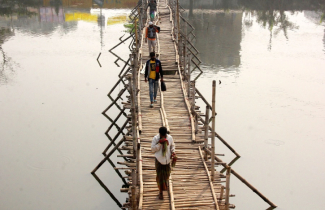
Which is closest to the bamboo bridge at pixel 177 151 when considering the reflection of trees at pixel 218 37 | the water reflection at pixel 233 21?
the reflection of trees at pixel 218 37

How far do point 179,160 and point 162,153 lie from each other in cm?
160

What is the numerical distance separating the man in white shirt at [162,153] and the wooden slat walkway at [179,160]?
356 millimetres

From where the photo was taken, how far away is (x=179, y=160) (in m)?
9.23

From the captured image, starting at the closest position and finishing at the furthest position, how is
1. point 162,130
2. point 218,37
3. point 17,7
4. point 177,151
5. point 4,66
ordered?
point 162,130 < point 177,151 < point 4,66 < point 218,37 < point 17,7

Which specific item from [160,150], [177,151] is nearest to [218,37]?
[177,151]

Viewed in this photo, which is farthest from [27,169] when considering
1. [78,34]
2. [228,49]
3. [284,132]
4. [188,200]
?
[78,34]

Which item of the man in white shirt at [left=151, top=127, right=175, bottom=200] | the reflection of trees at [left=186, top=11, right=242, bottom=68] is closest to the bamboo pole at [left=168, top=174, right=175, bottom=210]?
the man in white shirt at [left=151, top=127, right=175, bottom=200]

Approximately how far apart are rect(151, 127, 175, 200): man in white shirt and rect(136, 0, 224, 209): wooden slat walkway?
14.0 inches

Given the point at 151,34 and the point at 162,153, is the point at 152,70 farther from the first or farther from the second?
the point at 162,153

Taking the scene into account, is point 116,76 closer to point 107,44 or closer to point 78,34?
point 107,44

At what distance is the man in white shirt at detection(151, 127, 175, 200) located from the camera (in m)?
7.66

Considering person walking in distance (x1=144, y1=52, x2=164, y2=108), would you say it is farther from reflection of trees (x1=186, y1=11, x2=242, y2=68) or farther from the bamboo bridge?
reflection of trees (x1=186, y1=11, x2=242, y2=68)

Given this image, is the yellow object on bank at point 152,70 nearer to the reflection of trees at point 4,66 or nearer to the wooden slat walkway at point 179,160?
the wooden slat walkway at point 179,160

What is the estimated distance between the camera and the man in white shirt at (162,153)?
766cm
